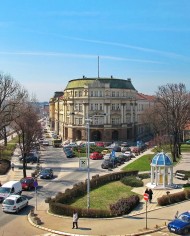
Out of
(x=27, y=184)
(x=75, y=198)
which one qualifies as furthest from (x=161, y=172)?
(x=27, y=184)

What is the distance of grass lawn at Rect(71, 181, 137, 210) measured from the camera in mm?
33344

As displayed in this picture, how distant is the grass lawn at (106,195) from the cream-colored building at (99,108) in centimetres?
5095

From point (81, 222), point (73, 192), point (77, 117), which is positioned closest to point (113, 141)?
point (77, 117)

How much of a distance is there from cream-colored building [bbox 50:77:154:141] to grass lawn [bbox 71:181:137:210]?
50.9 meters

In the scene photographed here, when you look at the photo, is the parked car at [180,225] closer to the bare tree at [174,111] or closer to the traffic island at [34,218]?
the traffic island at [34,218]

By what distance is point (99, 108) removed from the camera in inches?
3718

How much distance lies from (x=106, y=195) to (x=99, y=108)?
58.8 metres

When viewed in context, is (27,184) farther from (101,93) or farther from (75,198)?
(101,93)

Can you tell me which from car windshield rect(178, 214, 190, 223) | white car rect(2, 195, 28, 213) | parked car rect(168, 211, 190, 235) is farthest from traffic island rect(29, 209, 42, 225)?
car windshield rect(178, 214, 190, 223)

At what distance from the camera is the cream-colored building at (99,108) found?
307 ft

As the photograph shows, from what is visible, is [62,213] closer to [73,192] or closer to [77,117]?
[73,192]

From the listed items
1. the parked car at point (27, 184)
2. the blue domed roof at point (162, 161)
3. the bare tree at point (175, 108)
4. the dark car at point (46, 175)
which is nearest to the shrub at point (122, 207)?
the blue domed roof at point (162, 161)

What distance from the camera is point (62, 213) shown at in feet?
96.8

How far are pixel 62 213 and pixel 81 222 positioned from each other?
237 centimetres
